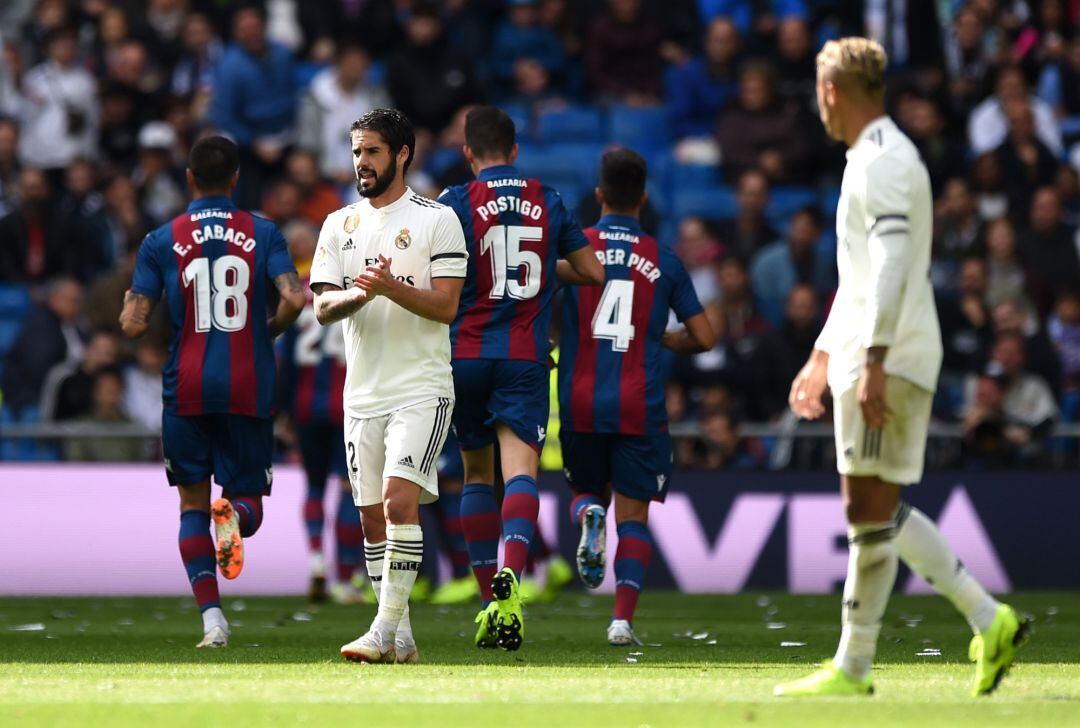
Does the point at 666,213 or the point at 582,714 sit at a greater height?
the point at 666,213

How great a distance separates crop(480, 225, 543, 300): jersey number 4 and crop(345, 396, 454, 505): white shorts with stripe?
1.13m

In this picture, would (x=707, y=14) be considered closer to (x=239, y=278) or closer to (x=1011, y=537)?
(x=1011, y=537)

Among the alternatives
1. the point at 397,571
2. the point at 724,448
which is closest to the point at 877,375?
the point at 397,571

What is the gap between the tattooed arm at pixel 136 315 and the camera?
903cm

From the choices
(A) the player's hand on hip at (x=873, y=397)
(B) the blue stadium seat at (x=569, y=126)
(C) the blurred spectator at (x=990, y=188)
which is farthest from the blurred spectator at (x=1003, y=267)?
(A) the player's hand on hip at (x=873, y=397)

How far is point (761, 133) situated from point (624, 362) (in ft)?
29.7

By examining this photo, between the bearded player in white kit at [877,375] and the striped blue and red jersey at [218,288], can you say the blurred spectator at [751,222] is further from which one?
the bearded player in white kit at [877,375]

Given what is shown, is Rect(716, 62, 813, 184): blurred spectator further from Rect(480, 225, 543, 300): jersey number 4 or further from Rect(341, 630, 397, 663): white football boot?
Rect(341, 630, 397, 663): white football boot

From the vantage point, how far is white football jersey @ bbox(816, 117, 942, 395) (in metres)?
6.37

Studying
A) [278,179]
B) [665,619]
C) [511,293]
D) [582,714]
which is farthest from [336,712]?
[278,179]

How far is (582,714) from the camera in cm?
602

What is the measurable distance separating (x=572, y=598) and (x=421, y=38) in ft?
23.0

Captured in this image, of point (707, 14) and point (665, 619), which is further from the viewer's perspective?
point (707, 14)

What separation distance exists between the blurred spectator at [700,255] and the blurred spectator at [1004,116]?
285 cm
